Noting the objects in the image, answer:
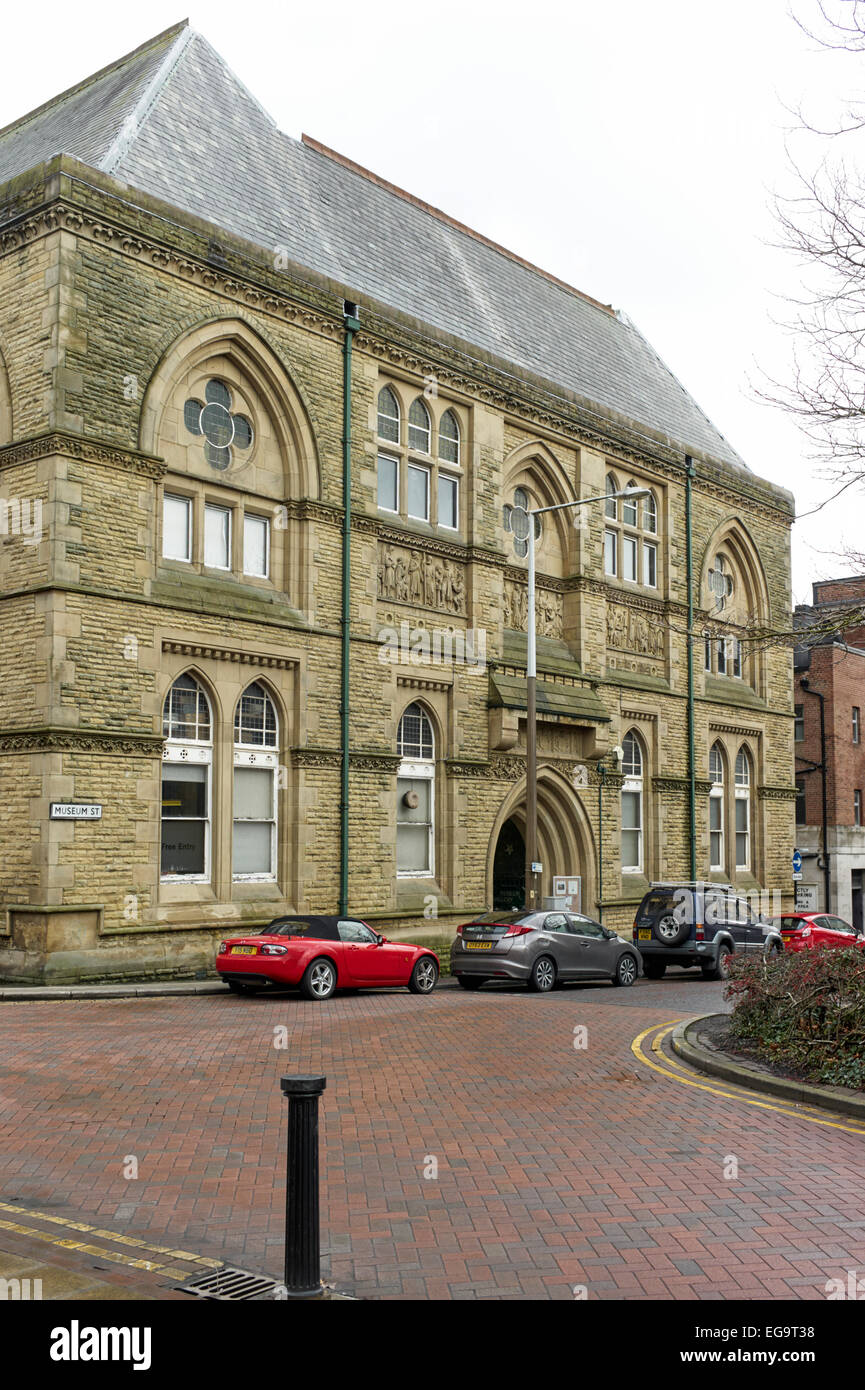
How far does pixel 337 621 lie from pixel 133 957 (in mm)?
7512

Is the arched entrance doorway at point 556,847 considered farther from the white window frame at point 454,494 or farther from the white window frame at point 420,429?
the white window frame at point 420,429

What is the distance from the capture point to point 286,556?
24.5m

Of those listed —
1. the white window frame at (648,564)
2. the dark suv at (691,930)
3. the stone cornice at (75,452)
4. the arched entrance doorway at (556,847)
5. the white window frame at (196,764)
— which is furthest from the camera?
the white window frame at (648,564)

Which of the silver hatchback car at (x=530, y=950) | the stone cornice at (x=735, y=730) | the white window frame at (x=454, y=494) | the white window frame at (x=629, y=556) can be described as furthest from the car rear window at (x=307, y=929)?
the stone cornice at (x=735, y=730)

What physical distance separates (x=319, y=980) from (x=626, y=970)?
7250 mm

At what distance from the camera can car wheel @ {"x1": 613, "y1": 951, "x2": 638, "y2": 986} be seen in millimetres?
23969

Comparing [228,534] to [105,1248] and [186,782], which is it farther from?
[105,1248]

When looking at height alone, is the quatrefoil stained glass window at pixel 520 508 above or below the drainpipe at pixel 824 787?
above

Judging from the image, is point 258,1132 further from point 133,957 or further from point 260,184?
point 260,184

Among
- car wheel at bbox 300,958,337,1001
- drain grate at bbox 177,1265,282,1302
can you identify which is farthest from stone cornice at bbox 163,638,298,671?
drain grate at bbox 177,1265,282,1302

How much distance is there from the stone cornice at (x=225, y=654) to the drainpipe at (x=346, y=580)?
134 cm

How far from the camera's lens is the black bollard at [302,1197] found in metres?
6.01

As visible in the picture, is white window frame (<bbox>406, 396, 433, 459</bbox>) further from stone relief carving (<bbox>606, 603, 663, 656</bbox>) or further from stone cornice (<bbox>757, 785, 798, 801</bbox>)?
stone cornice (<bbox>757, 785, 798, 801</bbox>)
